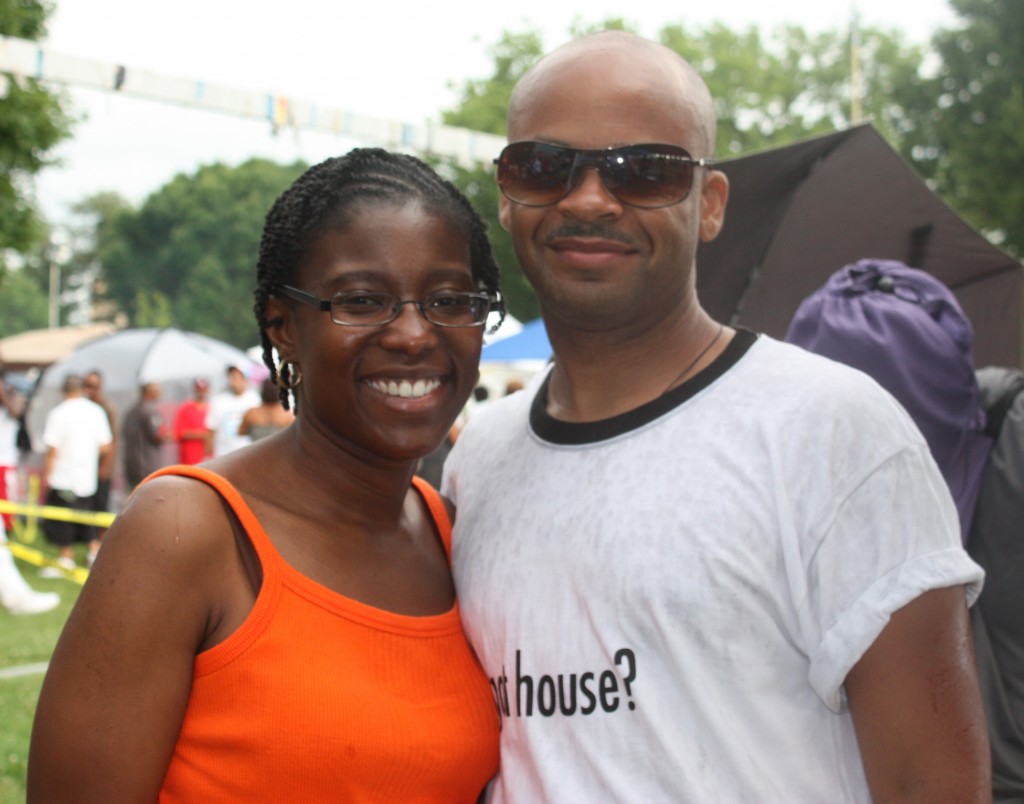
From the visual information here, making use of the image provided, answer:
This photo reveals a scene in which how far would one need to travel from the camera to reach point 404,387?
2188 mm

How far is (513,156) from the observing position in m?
2.16

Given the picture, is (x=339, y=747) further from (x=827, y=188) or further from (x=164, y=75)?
(x=164, y=75)

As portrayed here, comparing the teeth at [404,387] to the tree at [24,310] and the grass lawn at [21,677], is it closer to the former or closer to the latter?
the grass lawn at [21,677]

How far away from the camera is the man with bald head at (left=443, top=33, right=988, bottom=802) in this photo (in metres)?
1.70

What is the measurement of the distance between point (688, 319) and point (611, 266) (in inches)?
7.7

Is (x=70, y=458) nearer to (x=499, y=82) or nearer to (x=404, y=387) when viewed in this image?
(x=404, y=387)

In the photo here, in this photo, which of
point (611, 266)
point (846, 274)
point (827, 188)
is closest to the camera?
point (611, 266)

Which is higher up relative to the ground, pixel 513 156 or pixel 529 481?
pixel 513 156

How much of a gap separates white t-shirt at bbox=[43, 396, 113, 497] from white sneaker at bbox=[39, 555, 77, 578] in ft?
2.39

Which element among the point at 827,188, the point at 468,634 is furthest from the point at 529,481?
the point at 827,188

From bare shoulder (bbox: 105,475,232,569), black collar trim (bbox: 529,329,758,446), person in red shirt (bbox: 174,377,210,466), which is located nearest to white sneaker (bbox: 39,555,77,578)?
person in red shirt (bbox: 174,377,210,466)

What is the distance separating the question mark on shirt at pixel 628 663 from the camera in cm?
184

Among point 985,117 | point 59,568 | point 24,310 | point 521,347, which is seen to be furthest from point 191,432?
point 24,310

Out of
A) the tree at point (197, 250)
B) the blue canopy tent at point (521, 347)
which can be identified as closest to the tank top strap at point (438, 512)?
the blue canopy tent at point (521, 347)
